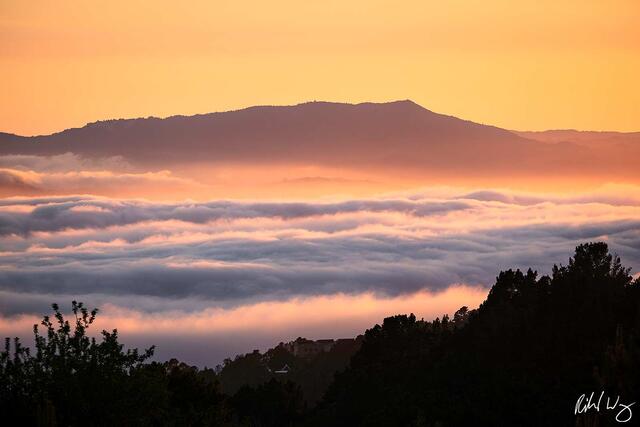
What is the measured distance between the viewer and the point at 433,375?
255 feet

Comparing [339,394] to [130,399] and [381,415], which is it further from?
[130,399]

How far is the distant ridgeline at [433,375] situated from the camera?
48719 millimetres

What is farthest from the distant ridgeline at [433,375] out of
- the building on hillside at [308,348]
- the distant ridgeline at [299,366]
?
the building on hillside at [308,348]

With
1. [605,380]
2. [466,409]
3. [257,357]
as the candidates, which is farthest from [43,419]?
[257,357]

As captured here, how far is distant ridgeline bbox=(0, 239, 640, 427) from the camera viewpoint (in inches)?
1918

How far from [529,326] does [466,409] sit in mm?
13066
